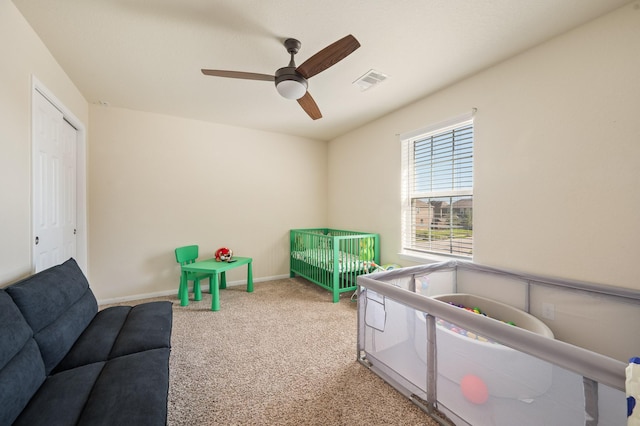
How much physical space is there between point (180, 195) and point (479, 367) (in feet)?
12.0

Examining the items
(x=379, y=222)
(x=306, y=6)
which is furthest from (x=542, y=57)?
(x=379, y=222)

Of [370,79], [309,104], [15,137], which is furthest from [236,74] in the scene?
[15,137]

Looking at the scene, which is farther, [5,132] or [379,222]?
[379,222]

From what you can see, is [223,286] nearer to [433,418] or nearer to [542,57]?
[433,418]

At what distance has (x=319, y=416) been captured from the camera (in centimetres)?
137

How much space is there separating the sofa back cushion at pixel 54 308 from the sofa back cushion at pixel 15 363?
0.22ft

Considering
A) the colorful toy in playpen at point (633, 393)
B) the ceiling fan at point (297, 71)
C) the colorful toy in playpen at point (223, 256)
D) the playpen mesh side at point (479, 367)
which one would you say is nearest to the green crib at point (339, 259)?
the colorful toy in playpen at point (223, 256)

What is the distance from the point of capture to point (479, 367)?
1.20m

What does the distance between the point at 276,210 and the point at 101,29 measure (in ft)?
9.27

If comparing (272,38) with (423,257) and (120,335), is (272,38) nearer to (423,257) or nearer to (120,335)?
(120,335)

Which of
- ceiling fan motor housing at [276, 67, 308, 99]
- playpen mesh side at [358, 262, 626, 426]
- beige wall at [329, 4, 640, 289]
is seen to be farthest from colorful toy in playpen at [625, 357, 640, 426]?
ceiling fan motor housing at [276, 67, 308, 99]

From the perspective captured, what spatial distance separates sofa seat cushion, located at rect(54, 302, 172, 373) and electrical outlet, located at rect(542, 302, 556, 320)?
2.68 metres

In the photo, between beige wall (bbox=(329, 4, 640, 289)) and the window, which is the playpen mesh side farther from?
the window

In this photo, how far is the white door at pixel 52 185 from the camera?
6.07ft
